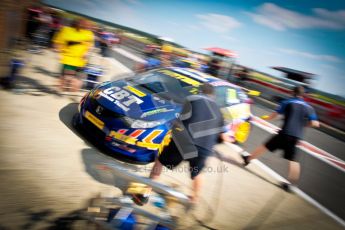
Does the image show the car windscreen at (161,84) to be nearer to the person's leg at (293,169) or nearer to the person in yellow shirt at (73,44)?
the person in yellow shirt at (73,44)

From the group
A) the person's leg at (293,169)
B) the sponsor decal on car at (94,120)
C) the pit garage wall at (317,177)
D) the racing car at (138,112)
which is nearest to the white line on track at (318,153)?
the pit garage wall at (317,177)

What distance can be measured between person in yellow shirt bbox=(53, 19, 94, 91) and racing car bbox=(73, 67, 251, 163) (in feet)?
4.87

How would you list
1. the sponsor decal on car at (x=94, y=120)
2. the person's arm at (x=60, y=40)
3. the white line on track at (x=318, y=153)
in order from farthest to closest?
the white line on track at (x=318, y=153) < the person's arm at (x=60, y=40) < the sponsor decal on car at (x=94, y=120)

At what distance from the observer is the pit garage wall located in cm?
534

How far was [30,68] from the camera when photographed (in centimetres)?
887

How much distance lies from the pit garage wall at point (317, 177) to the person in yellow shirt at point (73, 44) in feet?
15.1

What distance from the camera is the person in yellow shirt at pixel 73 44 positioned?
627cm

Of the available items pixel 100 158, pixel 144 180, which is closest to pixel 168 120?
pixel 100 158

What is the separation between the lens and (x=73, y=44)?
633 cm

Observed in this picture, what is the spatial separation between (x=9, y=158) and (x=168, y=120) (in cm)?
229

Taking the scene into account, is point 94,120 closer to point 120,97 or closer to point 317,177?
point 120,97

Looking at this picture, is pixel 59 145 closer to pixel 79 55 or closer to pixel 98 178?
pixel 98 178

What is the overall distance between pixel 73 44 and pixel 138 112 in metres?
2.96

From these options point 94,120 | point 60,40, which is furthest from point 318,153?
point 60,40
